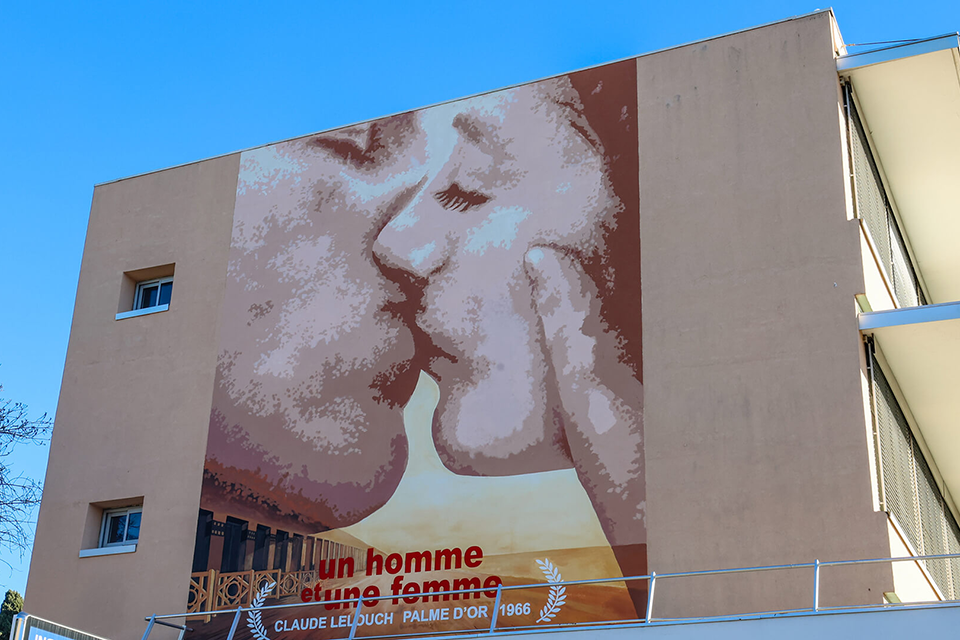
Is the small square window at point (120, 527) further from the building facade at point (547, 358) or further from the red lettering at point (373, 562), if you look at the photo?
the red lettering at point (373, 562)

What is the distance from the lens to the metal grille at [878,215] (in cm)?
1472

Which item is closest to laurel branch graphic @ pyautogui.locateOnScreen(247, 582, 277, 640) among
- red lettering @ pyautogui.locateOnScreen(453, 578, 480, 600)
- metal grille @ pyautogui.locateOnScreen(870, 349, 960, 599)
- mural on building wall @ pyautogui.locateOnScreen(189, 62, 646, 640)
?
mural on building wall @ pyautogui.locateOnScreen(189, 62, 646, 640)

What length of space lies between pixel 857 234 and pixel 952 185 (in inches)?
173

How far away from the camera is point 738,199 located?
47.4ft

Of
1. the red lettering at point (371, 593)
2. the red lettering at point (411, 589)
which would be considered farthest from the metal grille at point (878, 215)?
the red lettering at point (371, 593)

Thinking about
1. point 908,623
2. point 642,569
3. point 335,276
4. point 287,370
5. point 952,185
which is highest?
point 952,185

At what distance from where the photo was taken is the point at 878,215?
1591 centimetres

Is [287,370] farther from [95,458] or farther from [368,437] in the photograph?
[95,458]

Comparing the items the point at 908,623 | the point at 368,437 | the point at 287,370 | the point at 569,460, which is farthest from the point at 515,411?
the point at 908,623

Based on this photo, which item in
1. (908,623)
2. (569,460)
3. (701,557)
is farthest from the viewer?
(569,460)

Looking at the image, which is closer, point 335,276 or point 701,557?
point 701,557

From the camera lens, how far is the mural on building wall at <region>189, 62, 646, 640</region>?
1416cm

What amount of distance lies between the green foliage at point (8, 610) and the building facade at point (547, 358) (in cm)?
1667

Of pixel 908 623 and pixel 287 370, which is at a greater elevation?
pixel 287 370
